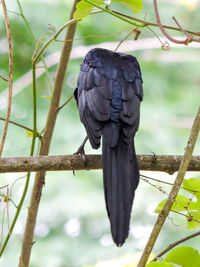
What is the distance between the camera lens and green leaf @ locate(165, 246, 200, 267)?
204 cm

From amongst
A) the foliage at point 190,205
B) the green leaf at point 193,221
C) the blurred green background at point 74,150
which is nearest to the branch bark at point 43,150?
the foliage at point 190,205

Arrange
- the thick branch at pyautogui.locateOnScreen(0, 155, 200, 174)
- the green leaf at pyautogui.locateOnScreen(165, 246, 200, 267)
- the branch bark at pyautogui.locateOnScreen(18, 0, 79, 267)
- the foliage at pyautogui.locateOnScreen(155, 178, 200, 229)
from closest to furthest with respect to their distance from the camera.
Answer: the green leaf at pyautogui.locateOnScreen(165, 246, 200, 267) → the foliage at pyautogui.locateOnScreen(155, 178, 200, 229) → the thick branch at pyautogui.locateOnScreen(0, 155, 200, 174) → the branch bark at pyautogui.locateOnScreen(18, 0, 79, 267)

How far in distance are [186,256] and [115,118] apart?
1376 millimetres

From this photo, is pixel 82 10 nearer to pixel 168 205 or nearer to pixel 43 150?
pixel 43 150

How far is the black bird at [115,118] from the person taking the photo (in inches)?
101

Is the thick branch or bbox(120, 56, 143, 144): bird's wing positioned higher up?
bbox(120, 56, 143, 144): bird's wing

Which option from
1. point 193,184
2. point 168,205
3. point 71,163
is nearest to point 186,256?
point 168,205

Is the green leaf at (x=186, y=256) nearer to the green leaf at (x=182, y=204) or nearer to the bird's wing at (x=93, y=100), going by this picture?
the green leaf at (x=182, y=204)

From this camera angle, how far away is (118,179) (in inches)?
106

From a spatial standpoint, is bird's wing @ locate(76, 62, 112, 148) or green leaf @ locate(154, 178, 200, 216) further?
bird's wing @ locate(76, 62, 112, 148)

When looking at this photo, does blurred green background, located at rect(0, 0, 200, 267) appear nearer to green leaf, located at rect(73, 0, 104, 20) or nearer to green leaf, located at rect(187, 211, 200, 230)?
green leaf, located at rect(73, 0, 104, 20)

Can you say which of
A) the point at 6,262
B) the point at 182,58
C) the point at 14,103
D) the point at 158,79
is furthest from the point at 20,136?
the point at 182,58

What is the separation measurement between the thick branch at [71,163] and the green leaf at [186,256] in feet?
2.65

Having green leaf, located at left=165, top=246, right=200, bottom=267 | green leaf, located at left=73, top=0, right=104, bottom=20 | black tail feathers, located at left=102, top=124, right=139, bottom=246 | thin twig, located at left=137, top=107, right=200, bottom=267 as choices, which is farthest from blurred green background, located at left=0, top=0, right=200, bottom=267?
green leaf, located at left=165, top=246, right=200, bottom=267
